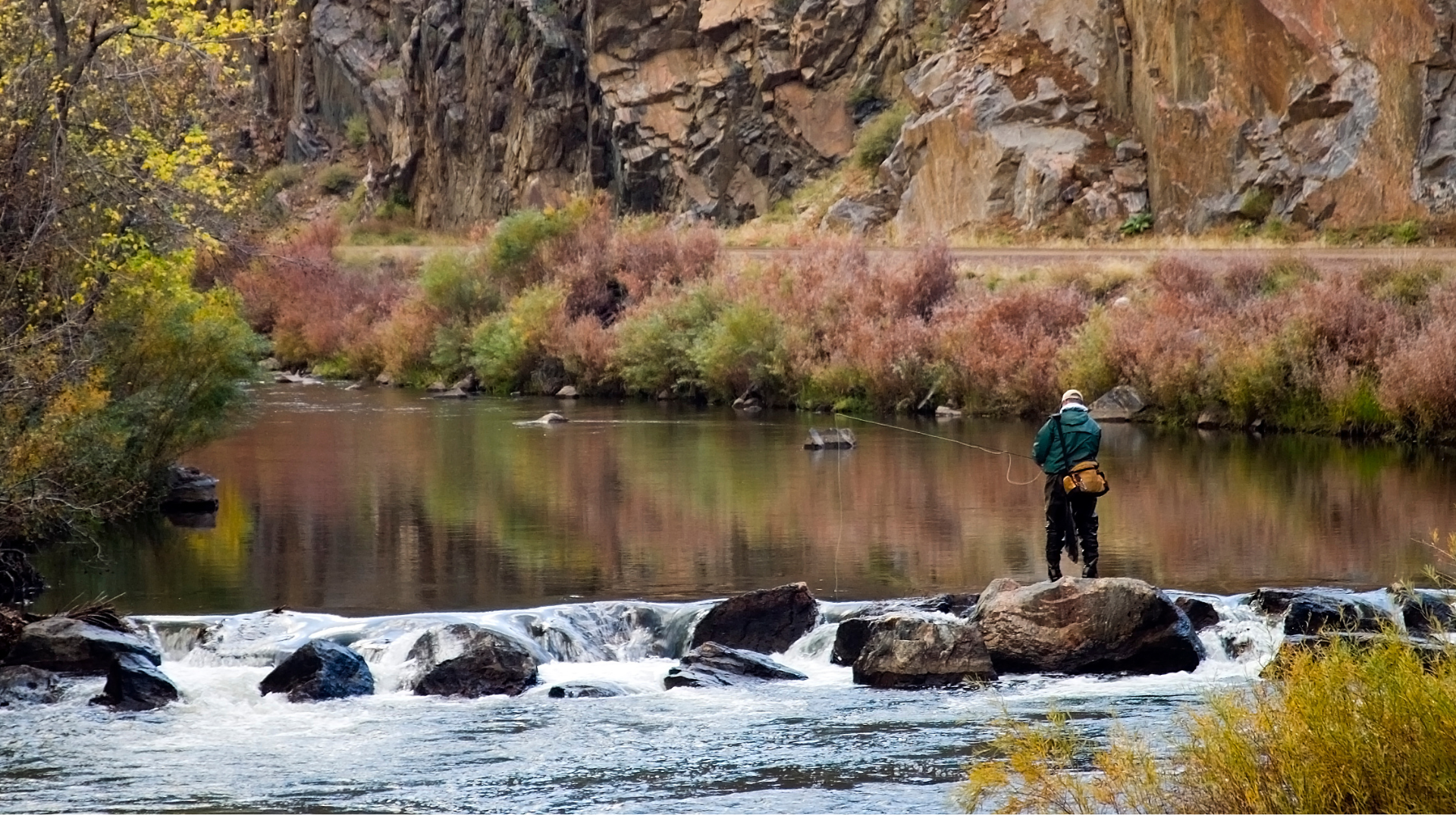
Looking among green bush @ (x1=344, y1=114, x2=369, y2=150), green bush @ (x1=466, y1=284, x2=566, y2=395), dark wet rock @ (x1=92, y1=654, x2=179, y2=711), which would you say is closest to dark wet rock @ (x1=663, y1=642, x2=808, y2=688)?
dark wet rock @ (x1=92, y1=654, x2=179, y2=711)

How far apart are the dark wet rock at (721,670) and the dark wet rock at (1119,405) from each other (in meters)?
20.6

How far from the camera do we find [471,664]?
1506 centimetres

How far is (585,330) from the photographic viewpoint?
44062 mm

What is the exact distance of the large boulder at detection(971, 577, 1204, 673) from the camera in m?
15.0

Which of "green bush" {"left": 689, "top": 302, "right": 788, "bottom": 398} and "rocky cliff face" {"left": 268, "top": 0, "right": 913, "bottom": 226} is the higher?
"rocky cliff face" {"left": 268, "top": 0, "right": 913, "bottom": 226}

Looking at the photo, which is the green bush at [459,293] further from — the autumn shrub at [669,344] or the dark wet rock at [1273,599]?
the dark wet rock at [1273,599]

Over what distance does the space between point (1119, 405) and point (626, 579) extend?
18.0 m

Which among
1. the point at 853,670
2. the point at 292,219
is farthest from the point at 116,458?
the point at 292,219

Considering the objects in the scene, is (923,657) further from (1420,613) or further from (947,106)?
(947,106)

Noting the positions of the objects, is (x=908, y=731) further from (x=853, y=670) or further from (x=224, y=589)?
(x=224, y=589)

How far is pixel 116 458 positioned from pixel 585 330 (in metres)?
23.9

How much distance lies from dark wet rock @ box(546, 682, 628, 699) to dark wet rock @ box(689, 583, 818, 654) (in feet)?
4.86

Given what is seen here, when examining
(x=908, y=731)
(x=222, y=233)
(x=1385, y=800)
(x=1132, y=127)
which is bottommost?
(x=908, y=731)

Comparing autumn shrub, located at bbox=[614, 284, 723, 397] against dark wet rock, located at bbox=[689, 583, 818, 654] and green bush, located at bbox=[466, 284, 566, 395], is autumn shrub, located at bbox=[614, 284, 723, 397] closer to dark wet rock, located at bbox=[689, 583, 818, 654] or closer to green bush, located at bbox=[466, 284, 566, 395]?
green bush, located at bbox=[466, 284, 566, 395]
